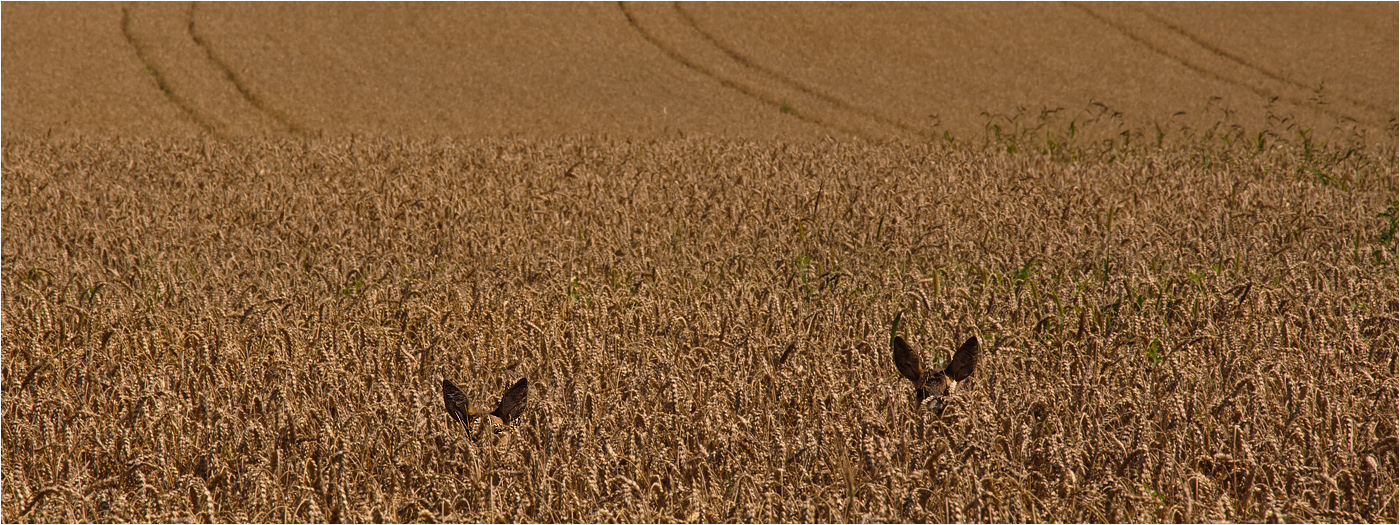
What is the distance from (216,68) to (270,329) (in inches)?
516

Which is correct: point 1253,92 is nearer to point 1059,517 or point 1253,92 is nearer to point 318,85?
point 318,85

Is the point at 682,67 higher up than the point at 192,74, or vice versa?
the point at 682,67

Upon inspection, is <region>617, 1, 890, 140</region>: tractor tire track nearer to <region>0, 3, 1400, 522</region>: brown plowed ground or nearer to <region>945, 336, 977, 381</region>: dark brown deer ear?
<region>0, 3, 1400, 522</region>: brown plowed ground

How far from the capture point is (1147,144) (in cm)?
877

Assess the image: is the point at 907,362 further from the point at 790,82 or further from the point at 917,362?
the point at 790,82

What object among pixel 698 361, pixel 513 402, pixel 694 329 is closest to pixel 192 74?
pixel 694 329

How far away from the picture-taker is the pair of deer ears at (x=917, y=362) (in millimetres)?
2065

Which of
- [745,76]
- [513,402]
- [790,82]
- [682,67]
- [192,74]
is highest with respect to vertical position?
[682,67]

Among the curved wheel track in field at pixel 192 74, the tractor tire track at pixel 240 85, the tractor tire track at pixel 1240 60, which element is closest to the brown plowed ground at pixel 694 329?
the tractor tire track at pixel 240 85

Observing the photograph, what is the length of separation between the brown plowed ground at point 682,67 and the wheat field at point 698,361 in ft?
19.0

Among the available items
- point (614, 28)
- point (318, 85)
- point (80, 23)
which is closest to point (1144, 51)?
point (614, 28)

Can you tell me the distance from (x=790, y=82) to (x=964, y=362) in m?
12.6

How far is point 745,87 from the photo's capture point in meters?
14.1

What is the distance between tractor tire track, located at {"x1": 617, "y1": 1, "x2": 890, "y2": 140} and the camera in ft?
38.6
